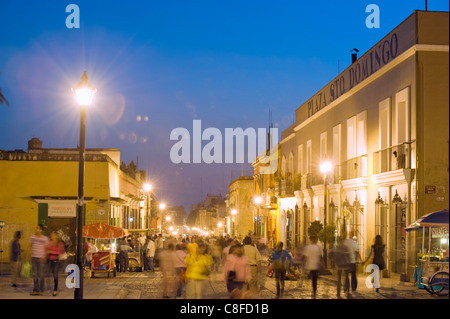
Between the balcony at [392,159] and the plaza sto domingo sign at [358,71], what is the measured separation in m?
3.34

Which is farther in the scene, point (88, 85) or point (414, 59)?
point (414, 59)

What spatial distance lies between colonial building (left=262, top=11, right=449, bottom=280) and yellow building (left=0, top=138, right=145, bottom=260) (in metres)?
11.5

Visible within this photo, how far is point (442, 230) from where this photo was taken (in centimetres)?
2134

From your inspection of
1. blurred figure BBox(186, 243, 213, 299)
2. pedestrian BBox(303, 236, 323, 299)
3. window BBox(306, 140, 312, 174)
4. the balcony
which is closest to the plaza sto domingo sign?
window BBox(306, 140, 312, 174)

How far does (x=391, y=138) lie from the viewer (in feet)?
83.9

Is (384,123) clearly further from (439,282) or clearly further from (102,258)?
(102,258)

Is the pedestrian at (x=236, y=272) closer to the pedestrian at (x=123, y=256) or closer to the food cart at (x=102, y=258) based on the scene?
the food cart at (x=102, y=258)

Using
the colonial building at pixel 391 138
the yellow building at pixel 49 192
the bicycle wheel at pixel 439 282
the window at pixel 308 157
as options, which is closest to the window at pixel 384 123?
the colonial building at pixel 391 138

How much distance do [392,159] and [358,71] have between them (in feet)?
20.7

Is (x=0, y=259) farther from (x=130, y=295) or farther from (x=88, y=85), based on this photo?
(x=88, y=85)

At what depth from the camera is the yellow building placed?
36.1m
